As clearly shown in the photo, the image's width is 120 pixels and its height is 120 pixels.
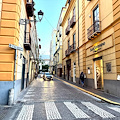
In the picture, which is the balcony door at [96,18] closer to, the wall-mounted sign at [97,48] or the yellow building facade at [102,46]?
the yellow building facade at [102,46]

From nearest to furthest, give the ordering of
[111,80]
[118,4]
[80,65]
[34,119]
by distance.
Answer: [34,119], [118,4], [111,80], [80,65]

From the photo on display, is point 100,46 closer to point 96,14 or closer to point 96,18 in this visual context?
point 96,18

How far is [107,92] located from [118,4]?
6.48 metres

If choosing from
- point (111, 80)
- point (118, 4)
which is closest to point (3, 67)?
point (111, 80)

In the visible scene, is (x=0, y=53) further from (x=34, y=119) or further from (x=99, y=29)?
(x=99, y=29)

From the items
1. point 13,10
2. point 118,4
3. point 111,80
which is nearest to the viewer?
point 13,10

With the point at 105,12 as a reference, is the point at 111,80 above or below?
below

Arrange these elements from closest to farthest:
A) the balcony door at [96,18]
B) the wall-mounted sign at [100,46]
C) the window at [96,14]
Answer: the wall-mounted sign at [100,46]
the balcony door at [96,18]
the window at [96,14]

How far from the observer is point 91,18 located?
41.4 feet

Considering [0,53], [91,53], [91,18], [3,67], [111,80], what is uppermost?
[91,18]

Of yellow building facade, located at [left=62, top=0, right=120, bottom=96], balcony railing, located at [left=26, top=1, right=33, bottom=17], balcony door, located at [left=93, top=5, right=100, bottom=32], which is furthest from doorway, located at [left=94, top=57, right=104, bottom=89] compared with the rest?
balcony railing, located at [left=26, top=1, right=33, bottom=17]

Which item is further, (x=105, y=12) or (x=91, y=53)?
(x=91, y=53)

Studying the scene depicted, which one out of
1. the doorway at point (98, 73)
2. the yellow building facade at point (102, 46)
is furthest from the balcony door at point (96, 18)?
the doorway at point (98, 73)

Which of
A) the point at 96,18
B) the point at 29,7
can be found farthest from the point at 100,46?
the point at 29,7
